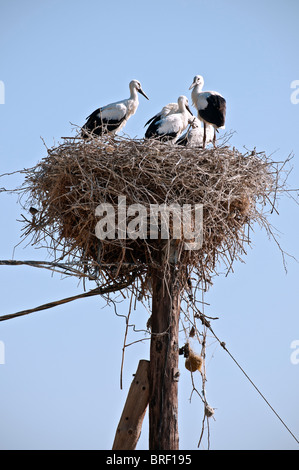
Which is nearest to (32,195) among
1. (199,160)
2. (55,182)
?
(55,182)

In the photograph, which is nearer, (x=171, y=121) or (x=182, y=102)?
(x=171, y=121)

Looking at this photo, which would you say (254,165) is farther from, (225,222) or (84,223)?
(84,223)

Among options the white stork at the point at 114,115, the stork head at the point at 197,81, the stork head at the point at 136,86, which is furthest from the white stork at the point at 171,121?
the stork head at the point at 136,86

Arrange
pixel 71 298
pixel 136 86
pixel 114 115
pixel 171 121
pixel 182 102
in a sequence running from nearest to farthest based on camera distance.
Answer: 1. pixel 71 298
2. pixel 171 121
3. pixel 182 102
4. pixel 114 115
5. pixel 136 86

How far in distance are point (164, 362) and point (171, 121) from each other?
136 inches

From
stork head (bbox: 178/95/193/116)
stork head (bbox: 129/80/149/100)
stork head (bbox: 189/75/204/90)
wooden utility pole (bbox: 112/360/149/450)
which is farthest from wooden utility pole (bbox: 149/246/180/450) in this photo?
stork head (bbox: 129/80/149/100)

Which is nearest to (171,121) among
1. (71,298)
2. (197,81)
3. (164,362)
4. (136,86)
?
(197,81)

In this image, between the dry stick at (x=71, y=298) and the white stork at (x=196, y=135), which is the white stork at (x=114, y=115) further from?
the dry stick at (x=71, y=298)

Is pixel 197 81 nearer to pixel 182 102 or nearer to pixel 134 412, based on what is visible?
pixel 182 102

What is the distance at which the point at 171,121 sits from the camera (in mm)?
8469

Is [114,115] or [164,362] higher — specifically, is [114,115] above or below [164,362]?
above

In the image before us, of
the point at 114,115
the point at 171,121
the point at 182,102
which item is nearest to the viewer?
the point at 171,121

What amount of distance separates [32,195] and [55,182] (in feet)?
1.26

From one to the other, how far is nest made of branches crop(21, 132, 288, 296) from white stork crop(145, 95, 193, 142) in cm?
172
